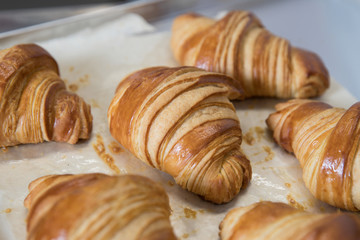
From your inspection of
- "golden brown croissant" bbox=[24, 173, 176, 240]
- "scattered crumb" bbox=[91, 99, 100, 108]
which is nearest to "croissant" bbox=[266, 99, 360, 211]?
"golden brown croissant" bbox=[24, 173, 176, 240]

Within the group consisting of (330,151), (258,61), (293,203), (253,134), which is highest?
(258,61)

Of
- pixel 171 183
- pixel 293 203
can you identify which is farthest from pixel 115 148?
pixel 293 203

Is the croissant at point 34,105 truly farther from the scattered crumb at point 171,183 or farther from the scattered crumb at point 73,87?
the scattered crumb at point 171,183

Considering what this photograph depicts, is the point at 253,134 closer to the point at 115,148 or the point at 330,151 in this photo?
the point at 330,151

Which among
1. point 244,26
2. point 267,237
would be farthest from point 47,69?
point 267,237

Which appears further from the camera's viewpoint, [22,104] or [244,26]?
[244,26]

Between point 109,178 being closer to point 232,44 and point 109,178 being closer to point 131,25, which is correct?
point 232,44

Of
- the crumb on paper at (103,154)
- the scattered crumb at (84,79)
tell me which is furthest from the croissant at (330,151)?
the scattered crumb at (84,79)
